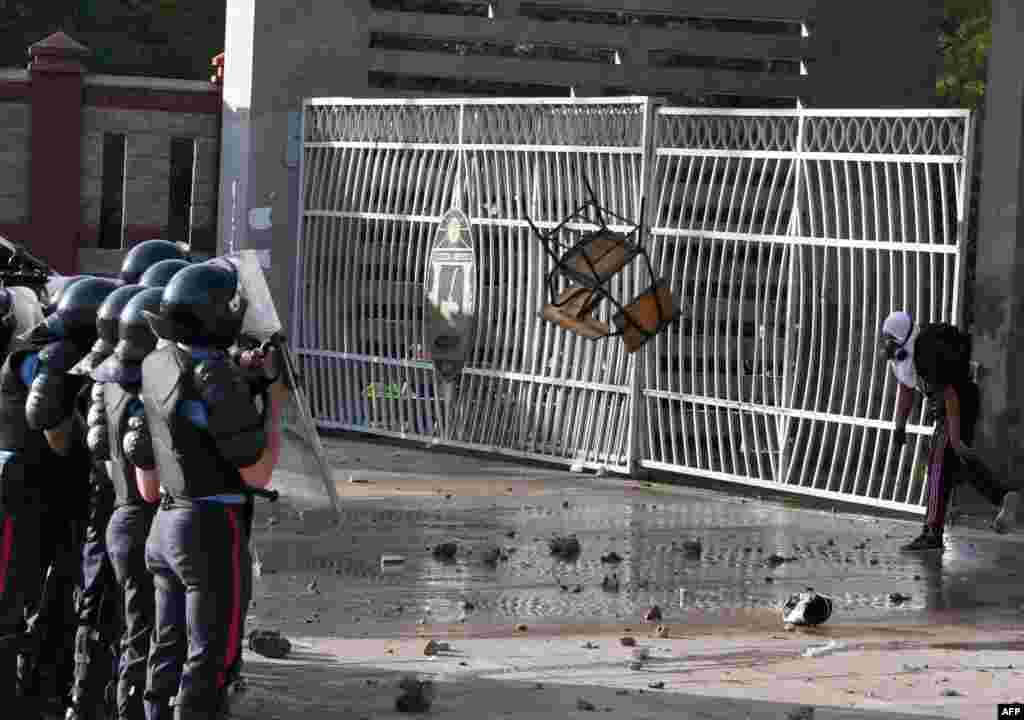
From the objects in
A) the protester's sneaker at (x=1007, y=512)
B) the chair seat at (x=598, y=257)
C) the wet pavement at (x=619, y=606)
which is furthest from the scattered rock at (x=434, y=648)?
the chair seat at (x=598, y=257)

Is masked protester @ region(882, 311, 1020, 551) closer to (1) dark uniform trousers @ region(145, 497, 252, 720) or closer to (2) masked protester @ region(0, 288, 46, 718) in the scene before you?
(2) masked protester @ region(0, 288, 46, 718)

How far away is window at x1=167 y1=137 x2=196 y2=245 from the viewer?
79.3ft

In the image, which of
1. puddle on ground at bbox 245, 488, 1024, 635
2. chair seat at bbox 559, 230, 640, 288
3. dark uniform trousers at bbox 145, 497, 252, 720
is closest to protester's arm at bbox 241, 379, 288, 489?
dark uniform trousers at bbox 145, 497, 252, 720

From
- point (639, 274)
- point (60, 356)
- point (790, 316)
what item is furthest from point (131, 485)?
point (639, 274)

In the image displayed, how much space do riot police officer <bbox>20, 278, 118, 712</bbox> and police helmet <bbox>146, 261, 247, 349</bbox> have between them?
1.21 metres

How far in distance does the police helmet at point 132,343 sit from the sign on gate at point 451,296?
1181cm

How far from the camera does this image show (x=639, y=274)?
18.0m

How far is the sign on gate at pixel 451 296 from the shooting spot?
2006cm

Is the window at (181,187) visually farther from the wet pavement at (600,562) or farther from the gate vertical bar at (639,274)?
the gate vertical bar at (639,274)

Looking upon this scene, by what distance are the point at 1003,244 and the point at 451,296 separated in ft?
18.4

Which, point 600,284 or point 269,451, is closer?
point 269,451

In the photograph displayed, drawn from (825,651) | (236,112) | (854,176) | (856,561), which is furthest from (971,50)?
(825,651)

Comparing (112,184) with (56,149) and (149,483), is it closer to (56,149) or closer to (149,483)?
(56,149)

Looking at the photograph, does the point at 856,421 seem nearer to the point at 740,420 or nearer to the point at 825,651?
the point at 740,420
